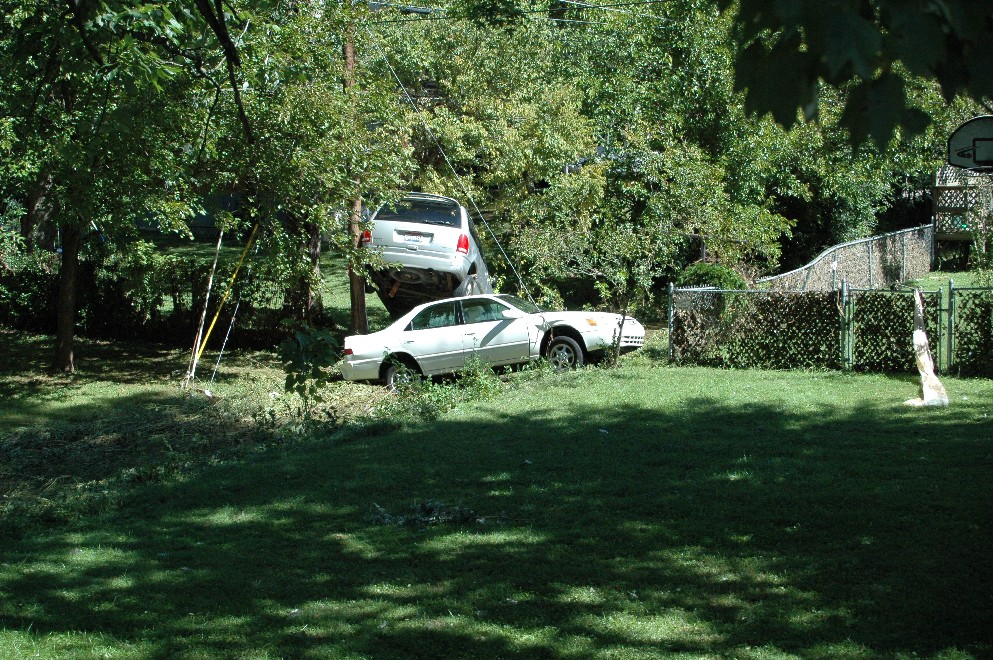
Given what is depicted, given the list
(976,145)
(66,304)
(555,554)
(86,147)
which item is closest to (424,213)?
(86,147)

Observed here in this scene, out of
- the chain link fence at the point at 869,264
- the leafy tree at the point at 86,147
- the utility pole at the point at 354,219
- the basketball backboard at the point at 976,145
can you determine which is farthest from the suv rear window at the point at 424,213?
the basketball backboard at the point at 976,145

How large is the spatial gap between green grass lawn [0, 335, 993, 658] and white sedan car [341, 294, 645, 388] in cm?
329

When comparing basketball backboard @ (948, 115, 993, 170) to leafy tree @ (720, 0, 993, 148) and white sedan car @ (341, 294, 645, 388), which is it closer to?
leafy tree @ (720, 0, 993, 148)

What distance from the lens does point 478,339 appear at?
14547mm

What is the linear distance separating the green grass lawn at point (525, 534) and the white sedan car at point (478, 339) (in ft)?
10.8

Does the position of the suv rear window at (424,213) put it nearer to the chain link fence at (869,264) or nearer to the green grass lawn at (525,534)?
the green grass lawn at (525,534)

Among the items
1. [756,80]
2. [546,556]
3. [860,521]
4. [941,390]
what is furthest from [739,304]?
[756,80]

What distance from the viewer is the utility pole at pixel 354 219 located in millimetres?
15188

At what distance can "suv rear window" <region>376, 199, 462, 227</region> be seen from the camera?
53.1 feet

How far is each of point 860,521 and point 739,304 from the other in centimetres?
824

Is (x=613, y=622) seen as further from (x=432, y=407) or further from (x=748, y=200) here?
(x=748, y=200)

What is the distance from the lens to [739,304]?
14188 mm

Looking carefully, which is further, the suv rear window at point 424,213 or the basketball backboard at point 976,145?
the suv rear window at point 424,213

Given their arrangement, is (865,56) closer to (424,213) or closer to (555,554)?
(555,554)
